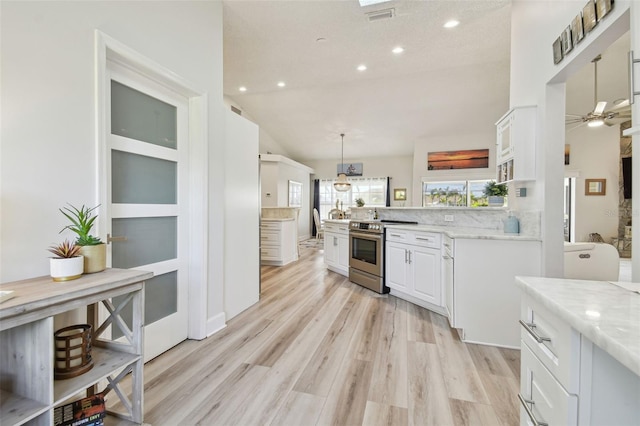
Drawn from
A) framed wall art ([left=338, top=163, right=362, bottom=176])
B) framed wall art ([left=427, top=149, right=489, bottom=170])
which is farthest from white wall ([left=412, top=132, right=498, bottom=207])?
framed wall art ([left=338, top=163, right=362, bottom=176])

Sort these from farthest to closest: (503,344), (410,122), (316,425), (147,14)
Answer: (410,122) < (503,344) < (147,14) < (316,425)

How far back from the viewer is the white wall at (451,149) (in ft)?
25.0

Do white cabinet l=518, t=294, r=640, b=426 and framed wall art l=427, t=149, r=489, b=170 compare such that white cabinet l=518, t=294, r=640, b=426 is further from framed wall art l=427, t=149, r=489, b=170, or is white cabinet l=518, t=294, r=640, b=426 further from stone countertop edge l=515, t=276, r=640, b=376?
framed wall art l=427, t=149, r=489, b=170

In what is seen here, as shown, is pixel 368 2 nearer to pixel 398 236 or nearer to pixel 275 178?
pixel 398 236

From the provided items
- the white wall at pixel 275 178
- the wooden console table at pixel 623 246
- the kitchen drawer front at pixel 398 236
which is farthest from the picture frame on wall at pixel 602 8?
the white wall at pixel 275 178

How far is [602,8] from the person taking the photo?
5.11 ft

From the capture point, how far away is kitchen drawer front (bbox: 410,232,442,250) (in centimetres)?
309

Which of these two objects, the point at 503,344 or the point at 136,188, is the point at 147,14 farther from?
the point at 503,344

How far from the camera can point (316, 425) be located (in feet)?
4.99

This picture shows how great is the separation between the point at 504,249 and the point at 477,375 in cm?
105

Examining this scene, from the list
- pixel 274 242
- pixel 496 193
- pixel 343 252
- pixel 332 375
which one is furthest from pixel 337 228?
pixel 332 375

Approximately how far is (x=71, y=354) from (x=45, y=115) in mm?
1121

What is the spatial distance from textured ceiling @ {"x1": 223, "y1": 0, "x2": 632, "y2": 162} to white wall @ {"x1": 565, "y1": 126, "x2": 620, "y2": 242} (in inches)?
49.7

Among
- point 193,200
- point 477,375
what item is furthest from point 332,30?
point 477,375
